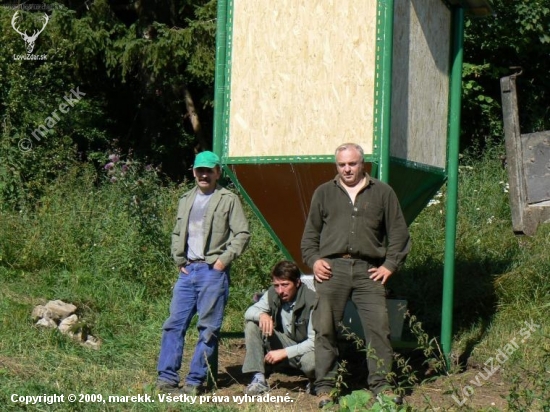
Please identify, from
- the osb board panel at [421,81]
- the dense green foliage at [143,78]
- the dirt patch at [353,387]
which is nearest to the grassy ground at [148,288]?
the dirt patch at [353,387]

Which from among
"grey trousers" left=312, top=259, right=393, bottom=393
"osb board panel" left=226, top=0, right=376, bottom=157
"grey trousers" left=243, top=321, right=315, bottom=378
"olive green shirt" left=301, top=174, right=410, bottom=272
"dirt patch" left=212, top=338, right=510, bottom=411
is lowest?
"dirt patch" left=212, top=338, right=510, bottom=411

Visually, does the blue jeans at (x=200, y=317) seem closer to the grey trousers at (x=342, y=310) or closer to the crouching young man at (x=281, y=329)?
the crouching young man at (x=281, y=329)

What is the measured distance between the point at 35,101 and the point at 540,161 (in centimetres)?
954

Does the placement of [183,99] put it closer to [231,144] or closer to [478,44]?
[478,44]

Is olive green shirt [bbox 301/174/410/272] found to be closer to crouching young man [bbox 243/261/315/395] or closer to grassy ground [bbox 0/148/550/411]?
crouching young man [bbox 243/261/315/395]

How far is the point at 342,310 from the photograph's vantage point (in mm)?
6945

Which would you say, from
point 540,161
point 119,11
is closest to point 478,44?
point 119,11

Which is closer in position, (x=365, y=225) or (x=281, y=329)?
(x=365, y=225)

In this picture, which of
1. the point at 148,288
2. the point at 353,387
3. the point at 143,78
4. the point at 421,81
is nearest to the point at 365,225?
the point at 353,387

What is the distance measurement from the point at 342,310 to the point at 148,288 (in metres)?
4.02

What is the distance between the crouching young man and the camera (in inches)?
288

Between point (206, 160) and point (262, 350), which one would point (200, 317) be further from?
point (206, 160)

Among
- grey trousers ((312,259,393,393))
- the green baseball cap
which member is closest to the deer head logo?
the green baseball cap

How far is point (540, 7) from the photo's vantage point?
655 inches
